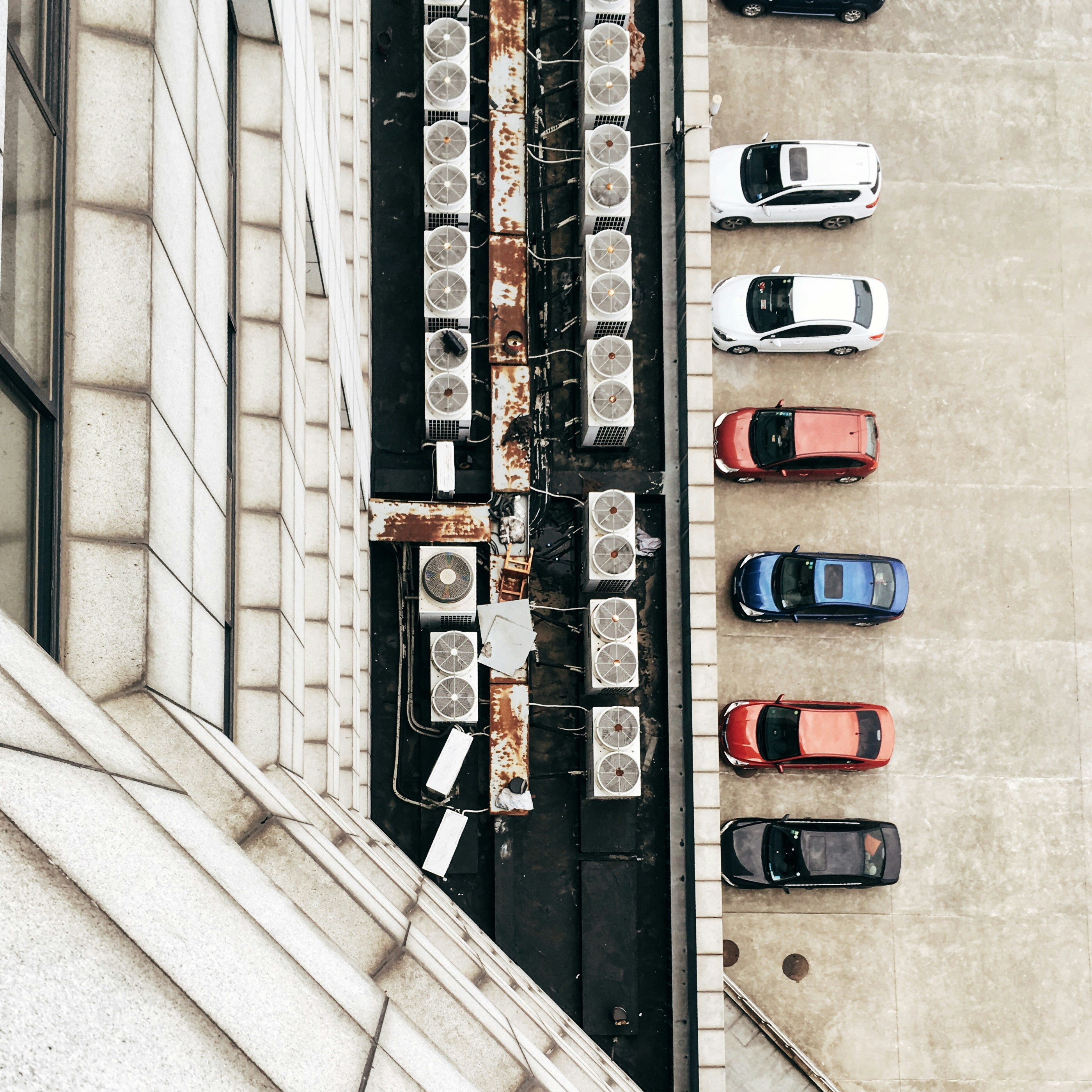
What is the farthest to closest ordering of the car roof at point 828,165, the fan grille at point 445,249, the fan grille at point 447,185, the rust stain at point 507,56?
the car roof at point 828,165 < the rust stain at point 507,56 < the fan grille at point 447,185 < the fan grille at point 445,249

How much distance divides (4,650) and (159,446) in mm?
2022

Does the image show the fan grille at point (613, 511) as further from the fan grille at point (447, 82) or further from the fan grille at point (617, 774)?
the fan grille at point (447, 82)

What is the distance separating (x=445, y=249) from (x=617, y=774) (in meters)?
10.1

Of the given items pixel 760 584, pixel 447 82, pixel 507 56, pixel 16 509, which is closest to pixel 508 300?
pixel 447 82

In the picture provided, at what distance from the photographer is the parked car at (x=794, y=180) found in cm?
2278

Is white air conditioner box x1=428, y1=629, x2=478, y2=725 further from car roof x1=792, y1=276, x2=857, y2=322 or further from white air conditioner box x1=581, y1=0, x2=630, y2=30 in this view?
car roof x1=792, y1=276, x2=857, y2=322

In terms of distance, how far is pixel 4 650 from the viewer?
4.27 m

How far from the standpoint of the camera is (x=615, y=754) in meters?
15.9

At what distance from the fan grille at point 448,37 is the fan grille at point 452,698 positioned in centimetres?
1180

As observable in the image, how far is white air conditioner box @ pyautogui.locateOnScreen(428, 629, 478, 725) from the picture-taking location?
1616 cm

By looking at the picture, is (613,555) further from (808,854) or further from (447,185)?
(808,854)

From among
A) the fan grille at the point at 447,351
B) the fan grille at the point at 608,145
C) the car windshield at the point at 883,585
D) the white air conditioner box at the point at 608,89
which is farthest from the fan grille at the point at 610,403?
the car windshield at the point at 883,585

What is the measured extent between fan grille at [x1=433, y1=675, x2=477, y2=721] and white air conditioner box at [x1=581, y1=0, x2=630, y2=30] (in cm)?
1280

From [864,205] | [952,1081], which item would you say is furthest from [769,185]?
[952,1081]
